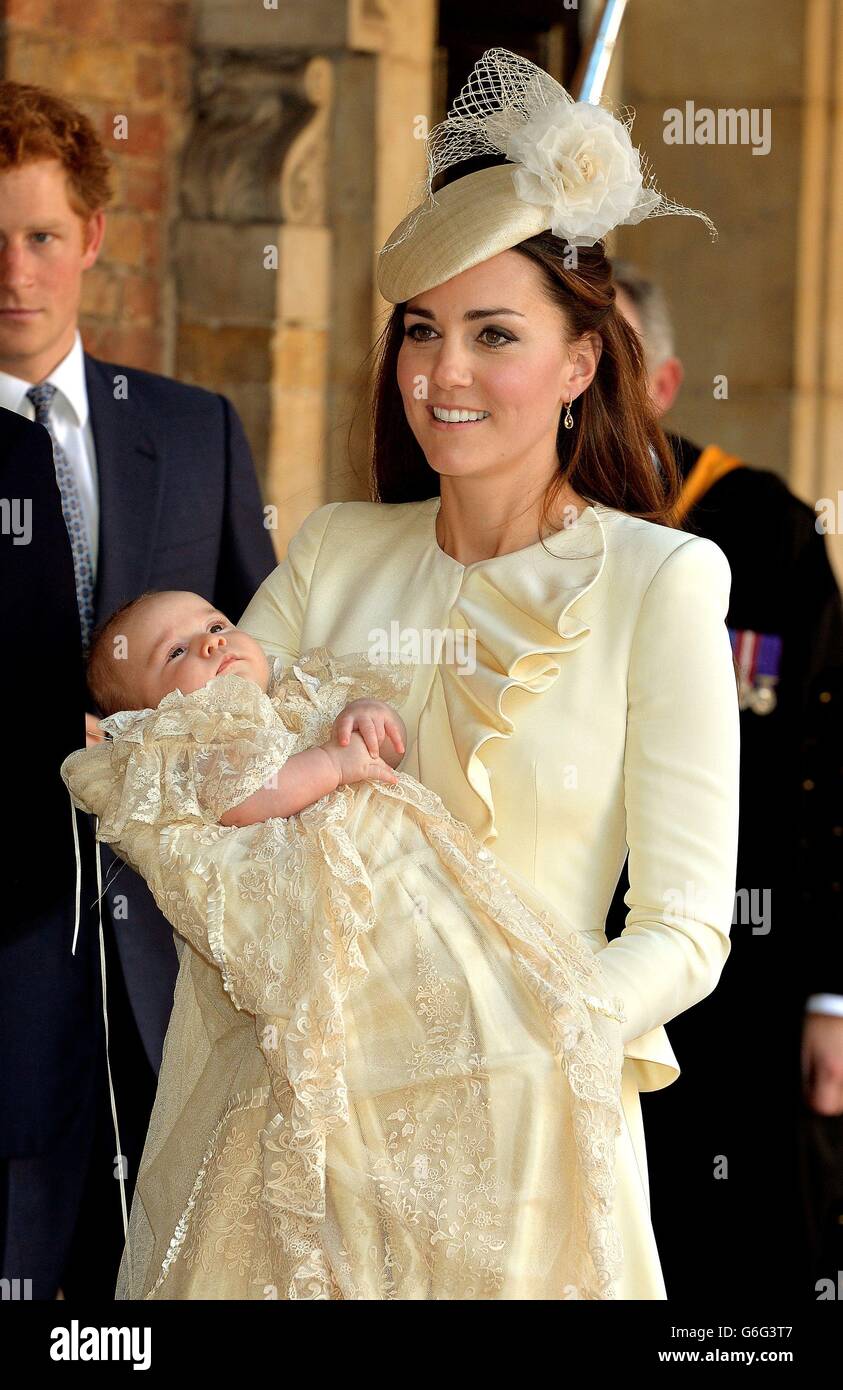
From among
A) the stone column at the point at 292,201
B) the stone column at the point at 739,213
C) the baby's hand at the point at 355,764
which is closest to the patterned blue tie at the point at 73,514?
the baby's hand at the point at 355,764

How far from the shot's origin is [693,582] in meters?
2.35

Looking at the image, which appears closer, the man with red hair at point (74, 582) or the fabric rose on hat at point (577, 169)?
the fabric rose on hat at point (577, 169)

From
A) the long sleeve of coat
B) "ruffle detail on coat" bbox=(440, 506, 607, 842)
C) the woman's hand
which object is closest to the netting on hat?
"ruffle detail on coat" bbox=(440, 506, 607, 842)

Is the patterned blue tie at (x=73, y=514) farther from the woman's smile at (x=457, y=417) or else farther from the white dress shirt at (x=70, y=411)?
the woman's smile at (x=457, y=417)

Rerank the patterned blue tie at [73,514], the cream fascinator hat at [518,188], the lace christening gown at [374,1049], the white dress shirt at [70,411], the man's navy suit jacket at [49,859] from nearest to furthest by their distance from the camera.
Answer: the lace christening gown at [374,1049]
the cream fascinator hat at [518,188]
the man's navy suit jacket at [49,859]
the patterned blue tie at [73,514]
the white dress shirt at [70,411]

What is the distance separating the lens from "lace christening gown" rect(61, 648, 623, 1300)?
2139 millimetres

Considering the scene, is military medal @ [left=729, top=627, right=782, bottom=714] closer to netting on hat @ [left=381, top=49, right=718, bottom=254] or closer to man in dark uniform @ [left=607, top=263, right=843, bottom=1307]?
man in dark uniform @ [left=607, top=263, right=843, bottom=1307]

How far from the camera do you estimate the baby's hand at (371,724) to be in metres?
2.31

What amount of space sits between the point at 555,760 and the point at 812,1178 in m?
1.82

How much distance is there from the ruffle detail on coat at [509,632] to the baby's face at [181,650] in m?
0.25

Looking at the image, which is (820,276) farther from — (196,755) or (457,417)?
(196,755)

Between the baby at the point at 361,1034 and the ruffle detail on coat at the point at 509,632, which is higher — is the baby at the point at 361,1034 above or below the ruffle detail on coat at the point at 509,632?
below

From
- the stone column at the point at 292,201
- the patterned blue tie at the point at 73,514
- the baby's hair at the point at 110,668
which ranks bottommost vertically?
the baby's hair at the point at 110,668

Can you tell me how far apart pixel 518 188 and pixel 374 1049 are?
1.04 meters
